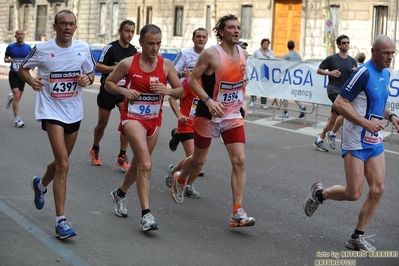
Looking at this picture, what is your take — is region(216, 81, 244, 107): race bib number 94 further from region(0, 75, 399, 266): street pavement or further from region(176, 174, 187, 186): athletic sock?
region(0, 75, 399, 266): street pavement

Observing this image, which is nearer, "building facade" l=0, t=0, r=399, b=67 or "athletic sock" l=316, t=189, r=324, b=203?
"athletic sock" l=316, t=189, r=324, b=203

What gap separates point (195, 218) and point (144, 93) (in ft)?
4.50

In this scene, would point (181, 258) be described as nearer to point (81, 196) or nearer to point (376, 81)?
point (376, 81)

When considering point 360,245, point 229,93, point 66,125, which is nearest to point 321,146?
point 229,93

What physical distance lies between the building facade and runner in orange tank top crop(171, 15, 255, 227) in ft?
83.0

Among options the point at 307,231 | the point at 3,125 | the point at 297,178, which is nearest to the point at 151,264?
the point at 307,231

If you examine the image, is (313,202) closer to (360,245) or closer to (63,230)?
(360,245)

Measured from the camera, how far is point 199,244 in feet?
23.6

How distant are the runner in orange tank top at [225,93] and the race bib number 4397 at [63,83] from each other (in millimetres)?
1105

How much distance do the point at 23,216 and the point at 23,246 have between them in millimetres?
1164

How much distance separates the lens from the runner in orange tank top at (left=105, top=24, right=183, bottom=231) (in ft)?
25.2

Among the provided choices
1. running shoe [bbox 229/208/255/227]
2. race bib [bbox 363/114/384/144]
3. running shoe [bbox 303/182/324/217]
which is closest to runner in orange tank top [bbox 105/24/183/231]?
running shoe [bbox 229/208/255/227]

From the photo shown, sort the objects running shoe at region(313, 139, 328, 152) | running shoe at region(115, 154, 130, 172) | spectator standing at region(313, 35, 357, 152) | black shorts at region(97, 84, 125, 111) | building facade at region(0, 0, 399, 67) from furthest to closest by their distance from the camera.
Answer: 1. building facade at region(0, 0, 399, 67)
2. spectator standing at region(313, 35, 357, 152)
3. running shoe at region(313, 139, 328, 152)
4. black shorts at region(97, 84, 125, 111)
5. running shoe at region(115, 154, 130, 172)

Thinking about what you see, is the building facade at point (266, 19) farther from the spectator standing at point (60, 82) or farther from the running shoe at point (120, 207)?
the spectator standing at point (60, 82)
